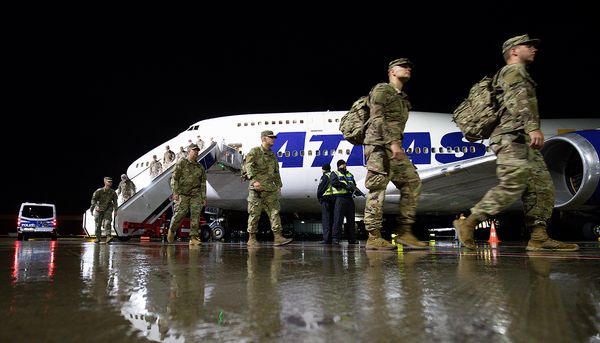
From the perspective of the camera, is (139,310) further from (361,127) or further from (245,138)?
(245,138)

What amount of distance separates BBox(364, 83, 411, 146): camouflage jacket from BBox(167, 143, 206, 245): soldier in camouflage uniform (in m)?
2.72

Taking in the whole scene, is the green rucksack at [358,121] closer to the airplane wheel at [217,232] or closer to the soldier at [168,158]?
the airplane wheel at [217,232]

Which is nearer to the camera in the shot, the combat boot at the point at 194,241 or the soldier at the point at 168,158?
the combat boot at the point at 194,241

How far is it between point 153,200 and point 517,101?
8037 mm

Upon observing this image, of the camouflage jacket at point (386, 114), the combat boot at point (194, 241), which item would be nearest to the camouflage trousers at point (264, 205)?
the combat boot at point (194, 241)

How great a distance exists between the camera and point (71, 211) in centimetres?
2481

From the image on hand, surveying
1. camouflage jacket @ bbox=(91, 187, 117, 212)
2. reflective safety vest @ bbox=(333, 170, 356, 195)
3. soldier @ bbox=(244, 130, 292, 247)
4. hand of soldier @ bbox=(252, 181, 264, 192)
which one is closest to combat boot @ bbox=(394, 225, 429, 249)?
soldier @ bbox=(244, 130, 292, 247)

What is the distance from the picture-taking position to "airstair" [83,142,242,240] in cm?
915

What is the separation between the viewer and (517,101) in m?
2.93

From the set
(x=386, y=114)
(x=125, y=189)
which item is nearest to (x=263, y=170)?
(x=386, y=114)

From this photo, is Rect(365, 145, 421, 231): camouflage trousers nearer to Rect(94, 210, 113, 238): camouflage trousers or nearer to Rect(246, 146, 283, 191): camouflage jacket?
Rect(246, 146, 283, 191): camouflage jacket

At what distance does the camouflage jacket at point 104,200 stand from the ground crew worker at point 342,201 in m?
5.05

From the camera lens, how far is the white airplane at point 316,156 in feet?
30.7

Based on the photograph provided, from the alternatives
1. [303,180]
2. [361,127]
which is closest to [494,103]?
[361,127]
